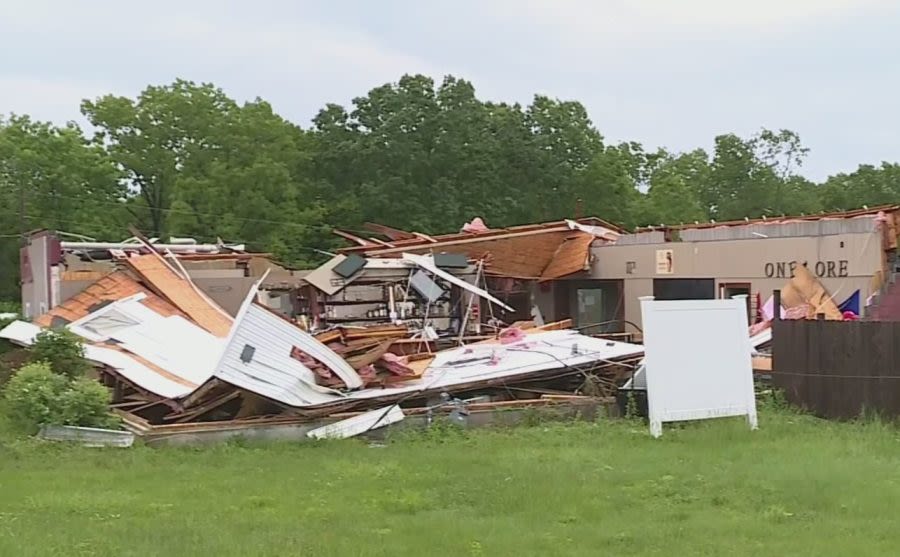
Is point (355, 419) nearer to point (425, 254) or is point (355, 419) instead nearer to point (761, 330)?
point (761, 330)

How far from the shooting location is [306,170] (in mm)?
49031

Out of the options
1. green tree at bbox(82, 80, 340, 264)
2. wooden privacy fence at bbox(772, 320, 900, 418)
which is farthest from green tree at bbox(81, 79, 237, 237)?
wooden privacy fence at bbox(772, 320, 900, 418)

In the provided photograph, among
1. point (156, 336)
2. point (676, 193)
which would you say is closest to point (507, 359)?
point (156, 336)

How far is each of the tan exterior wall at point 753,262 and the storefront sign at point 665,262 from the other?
48 millimetres

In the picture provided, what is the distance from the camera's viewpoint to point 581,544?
6.39 metres

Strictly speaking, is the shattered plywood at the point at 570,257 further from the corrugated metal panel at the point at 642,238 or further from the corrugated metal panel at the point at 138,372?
the corrugated metal panel at the point at 138,372

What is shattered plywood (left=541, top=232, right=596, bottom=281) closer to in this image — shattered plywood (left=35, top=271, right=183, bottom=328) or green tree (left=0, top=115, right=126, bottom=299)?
shattered plywood (left=35, top=271, right=183, bottom=328)

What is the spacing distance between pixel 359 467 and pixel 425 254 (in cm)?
1333

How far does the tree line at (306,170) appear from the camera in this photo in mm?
45188

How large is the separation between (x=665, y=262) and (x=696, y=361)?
10.5 meters

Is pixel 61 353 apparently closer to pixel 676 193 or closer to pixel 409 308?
pixel 409 308

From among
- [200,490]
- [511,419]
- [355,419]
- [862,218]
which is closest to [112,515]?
[200,490]

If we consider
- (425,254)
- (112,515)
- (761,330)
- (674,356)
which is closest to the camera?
Result: (112,515)

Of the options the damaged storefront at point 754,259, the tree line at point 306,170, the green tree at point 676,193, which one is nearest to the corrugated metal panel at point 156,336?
the damaged storefront at point 754,259
